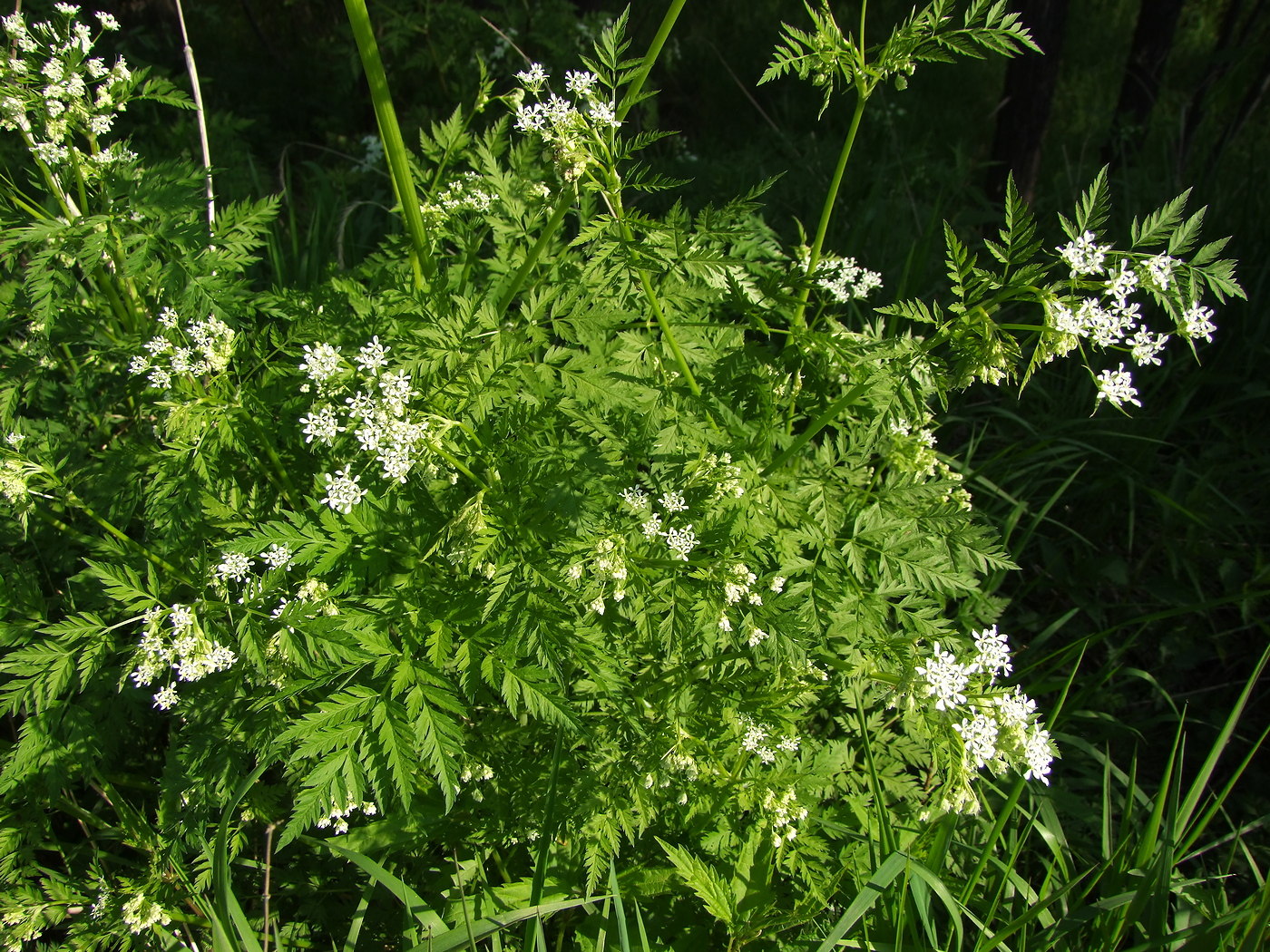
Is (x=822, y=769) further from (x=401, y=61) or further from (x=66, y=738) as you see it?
(x=401, y=61)

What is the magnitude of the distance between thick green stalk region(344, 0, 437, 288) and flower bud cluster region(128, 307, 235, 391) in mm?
606

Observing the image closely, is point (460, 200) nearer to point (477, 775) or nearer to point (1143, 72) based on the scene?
point (477, 775)

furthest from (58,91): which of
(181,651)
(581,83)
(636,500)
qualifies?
(636,500)

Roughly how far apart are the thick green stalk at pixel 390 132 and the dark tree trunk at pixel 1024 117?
4.10 metres

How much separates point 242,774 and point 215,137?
4.20m

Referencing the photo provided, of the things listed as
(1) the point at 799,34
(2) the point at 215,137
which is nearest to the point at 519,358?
(1) the point at 799,34

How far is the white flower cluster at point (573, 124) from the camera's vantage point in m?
1.98

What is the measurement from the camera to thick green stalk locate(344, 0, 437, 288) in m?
2.08

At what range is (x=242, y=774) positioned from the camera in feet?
7.94

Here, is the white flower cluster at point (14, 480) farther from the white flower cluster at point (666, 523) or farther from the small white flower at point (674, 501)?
the small white flower at point (674, 501)

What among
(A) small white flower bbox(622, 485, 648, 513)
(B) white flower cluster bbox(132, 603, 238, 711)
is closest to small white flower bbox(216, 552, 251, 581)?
(B) white flower cluster bbox(132, 603, 238, 711)

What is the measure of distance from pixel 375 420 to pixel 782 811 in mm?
1654

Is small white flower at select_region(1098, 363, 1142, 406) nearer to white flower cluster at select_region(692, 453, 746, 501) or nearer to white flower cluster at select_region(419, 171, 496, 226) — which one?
white flower cluster at select_region(692, 453, 746, 501)

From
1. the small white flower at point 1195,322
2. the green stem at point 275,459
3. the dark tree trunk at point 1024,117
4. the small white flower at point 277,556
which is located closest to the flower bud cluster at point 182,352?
the green stem at point 275,459
